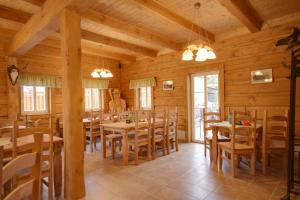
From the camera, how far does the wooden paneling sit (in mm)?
3938

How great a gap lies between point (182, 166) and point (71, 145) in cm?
204

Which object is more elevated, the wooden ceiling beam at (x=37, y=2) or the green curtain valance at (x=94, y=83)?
the wooden ceiling beam at (x=37, y=2)

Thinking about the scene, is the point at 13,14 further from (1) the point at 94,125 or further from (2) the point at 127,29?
(1) the point at 94,125

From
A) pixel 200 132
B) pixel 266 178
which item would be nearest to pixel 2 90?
pixel 200 132

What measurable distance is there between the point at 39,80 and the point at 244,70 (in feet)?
17.3

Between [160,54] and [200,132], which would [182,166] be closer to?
[200,132]

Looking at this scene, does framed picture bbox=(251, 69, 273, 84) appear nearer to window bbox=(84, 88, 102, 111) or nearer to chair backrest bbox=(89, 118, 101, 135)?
chair backrest bbox=(89, 118, 101, 135)

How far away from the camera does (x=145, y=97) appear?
6930 millimetres

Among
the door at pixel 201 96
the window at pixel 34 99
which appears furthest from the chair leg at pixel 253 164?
the window at pixel 34 99

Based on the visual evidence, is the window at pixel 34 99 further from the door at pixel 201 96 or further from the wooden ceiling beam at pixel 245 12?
the wooden ceiling beam at pixel 245 12

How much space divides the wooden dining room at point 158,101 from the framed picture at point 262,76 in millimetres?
20

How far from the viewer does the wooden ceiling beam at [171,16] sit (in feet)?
9.99

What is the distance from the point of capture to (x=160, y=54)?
6195 mm

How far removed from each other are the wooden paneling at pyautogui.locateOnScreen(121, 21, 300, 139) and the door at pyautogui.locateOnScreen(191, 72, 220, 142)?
0.23 metres
